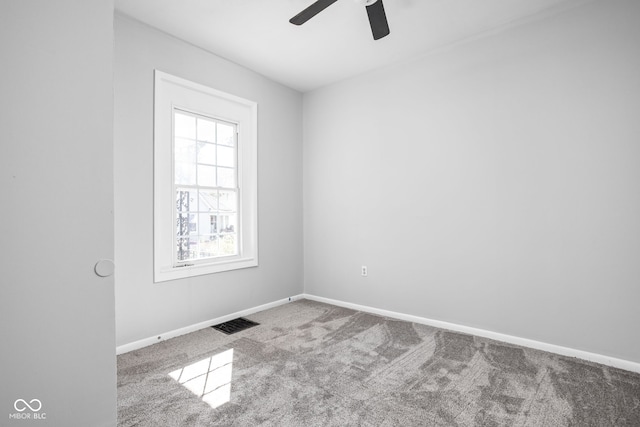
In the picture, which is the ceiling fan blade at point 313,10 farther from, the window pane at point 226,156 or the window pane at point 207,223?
the window pane at point 207,223

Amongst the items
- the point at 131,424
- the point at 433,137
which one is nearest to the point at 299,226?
the point at 433,137

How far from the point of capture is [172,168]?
2.99m

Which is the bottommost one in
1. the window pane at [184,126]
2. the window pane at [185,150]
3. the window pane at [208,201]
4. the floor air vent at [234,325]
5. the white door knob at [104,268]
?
the floor air vent at [234,325]

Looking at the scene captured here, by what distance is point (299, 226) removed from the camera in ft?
14.2

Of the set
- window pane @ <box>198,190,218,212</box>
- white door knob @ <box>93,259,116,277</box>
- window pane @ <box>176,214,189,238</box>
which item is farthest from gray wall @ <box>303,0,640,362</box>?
white door knob @ <box>93,259,116,277</box>

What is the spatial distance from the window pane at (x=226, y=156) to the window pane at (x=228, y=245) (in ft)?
2.59

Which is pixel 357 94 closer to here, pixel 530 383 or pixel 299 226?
pixel 299 226

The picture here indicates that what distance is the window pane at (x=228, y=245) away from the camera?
11.5ft

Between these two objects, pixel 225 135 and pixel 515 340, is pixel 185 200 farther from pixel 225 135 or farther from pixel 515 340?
pixel 515 340

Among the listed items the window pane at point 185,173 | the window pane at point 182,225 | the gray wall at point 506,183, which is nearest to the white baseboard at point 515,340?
the gray wall at point 506,183

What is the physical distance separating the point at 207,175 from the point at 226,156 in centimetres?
34

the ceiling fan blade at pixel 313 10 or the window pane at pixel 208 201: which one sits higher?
the ceiling fan blade at pixel 313 10

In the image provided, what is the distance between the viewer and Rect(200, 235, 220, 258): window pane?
3.31 meters

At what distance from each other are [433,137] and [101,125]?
2848 mm
